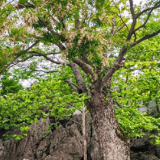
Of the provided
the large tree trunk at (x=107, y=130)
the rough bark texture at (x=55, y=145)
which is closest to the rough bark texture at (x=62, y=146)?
the rough bark texture at (x=55, y=145)

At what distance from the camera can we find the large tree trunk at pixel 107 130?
29.0 feet

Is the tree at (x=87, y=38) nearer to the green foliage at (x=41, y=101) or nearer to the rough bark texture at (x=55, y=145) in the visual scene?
the green foliage at (x=41, y=101)

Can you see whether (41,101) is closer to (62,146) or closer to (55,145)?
(62,146)

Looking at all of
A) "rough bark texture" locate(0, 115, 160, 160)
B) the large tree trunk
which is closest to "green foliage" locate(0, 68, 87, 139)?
the large tree trunk

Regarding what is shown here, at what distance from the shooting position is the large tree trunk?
8.84 m

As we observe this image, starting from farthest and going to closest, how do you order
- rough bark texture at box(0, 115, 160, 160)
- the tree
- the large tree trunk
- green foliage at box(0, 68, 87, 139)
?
rough bark texture at box(0, 115, 160, 160)
green foliage at box(0, 68, 87, 139)
the large tree trunk
the tree

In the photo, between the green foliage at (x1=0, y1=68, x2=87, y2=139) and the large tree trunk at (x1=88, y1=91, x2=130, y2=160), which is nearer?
the large tree trunk at (x1=88, y1=91, x2=130, y2=160)

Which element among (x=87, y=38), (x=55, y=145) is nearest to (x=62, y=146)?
(x=55, y=145)

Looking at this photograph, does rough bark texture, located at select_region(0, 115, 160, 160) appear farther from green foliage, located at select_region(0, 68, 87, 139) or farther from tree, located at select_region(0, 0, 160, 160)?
tree, located at select_region(0, 0, 160, 160)

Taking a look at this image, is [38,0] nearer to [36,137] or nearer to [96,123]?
[96,123]

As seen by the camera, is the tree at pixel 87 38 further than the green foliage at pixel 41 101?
No

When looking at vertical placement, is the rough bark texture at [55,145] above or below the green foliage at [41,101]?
below

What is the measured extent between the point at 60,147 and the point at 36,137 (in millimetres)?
3270

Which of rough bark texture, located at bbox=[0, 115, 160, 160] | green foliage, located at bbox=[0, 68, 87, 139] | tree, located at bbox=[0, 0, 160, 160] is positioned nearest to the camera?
tree, located at bbox=[0, 0, 160, 160]
